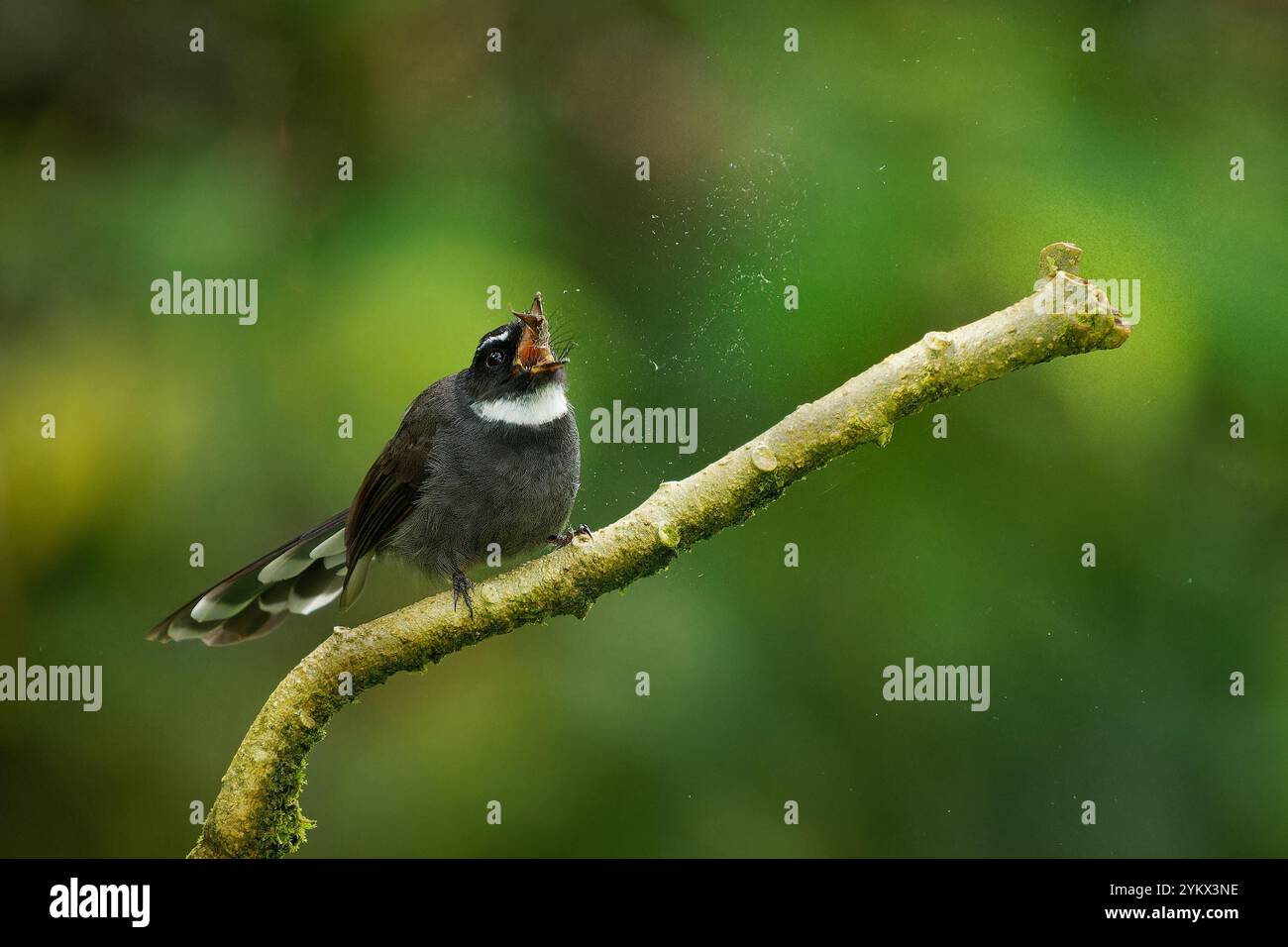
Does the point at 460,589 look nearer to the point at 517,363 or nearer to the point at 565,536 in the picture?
the point at 565,536

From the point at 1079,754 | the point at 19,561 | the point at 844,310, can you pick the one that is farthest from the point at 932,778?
the point at 19,561

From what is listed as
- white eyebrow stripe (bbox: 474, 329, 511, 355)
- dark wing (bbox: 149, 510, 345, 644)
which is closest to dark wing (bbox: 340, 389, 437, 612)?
dark wing (bbox: 149, 510, 345, 644)

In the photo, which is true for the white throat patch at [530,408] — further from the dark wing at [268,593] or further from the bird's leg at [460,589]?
the dark wing at [268,593]

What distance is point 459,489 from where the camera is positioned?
468 centimetres

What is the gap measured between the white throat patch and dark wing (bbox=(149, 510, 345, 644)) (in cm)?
85

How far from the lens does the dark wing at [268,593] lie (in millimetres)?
4852

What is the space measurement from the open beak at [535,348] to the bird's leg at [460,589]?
2.21ft

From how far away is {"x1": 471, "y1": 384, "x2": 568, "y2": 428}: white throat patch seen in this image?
4672mm

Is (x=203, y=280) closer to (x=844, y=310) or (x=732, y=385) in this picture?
(x=732, y=385)

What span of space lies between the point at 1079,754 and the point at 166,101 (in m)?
4.72

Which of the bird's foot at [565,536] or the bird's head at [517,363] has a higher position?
the bird's head at [517,363]

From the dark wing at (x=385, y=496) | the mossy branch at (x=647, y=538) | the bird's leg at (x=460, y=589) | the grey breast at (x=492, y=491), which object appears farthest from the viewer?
the dark wing at (x=385, y=496)

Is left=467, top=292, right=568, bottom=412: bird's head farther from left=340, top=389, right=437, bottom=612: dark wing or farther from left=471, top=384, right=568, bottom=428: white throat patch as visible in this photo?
left=340, top=389, right=437, bottom=612: dark wing

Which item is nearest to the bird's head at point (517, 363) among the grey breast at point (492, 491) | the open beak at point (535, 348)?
the open beak at point (535, 348)
